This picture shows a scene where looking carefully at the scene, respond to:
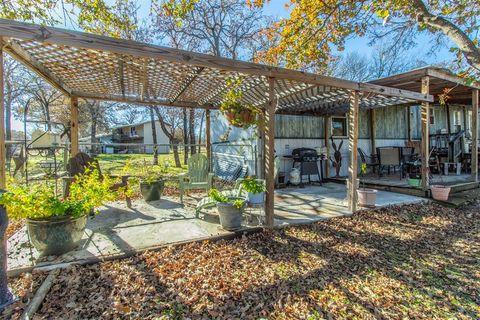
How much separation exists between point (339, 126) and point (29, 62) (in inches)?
324

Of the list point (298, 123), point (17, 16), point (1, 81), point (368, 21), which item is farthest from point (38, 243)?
point (368, 21)

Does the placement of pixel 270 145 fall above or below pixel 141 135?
below

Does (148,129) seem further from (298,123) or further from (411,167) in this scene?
(411,167)

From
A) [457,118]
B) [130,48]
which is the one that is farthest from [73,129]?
[457,118]

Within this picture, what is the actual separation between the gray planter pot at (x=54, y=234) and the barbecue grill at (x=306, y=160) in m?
5.55

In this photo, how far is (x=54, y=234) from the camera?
8.66 ft

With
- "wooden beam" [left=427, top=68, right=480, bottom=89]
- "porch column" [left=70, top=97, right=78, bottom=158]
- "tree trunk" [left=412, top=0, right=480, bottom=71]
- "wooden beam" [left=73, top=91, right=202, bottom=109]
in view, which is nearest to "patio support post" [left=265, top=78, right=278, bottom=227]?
"tree trunk" [left=412, top=0, right=480, bottom=71]

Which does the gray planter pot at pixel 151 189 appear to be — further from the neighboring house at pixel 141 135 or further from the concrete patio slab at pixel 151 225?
the neighboring house at pixel 141 135

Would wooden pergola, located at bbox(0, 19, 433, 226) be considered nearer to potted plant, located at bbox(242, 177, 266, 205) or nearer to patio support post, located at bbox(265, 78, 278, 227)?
patio support post, located at bbox(265, 78, 278, 227)

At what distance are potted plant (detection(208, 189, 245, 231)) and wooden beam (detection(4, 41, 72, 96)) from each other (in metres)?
2.90

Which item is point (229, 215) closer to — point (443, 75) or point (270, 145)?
point (270, 145)

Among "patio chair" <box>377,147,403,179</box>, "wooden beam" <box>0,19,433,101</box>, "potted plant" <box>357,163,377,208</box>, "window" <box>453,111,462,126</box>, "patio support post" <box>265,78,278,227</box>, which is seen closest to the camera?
"wooden beam" <box>0,19,433,101</box>

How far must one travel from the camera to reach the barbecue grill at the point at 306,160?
7.03 meters

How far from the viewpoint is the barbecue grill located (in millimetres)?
7027
